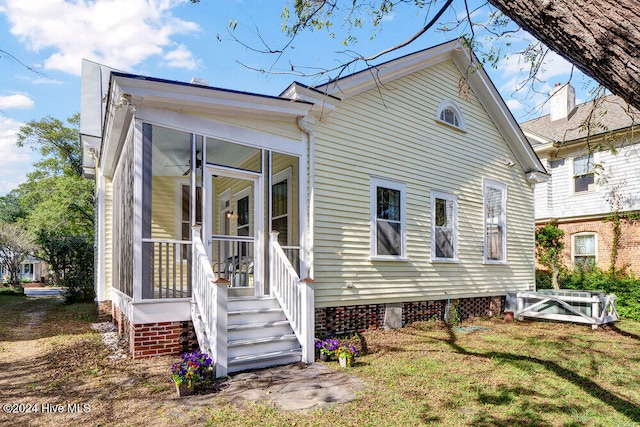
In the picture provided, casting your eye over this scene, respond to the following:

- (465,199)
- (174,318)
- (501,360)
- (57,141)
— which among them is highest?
(57,141)

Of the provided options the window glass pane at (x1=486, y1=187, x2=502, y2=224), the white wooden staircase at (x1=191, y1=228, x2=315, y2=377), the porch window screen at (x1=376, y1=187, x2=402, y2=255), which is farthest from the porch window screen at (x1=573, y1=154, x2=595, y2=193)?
the white wooden staircase at (x1=191, y1=228, x2=315, y2=377)

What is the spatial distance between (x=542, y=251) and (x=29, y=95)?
53.8 ft

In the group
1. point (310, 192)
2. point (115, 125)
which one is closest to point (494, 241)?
point (310, 192)

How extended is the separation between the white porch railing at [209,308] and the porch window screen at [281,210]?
2051mm

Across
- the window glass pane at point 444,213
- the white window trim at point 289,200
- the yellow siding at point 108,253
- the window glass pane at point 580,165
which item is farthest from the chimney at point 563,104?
the yellow siding at point 108,253

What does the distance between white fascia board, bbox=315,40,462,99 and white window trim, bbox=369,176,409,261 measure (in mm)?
1904

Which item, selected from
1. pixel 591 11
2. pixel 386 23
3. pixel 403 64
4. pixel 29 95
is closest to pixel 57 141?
pixel 29 95

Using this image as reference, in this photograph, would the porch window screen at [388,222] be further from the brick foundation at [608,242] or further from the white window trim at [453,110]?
the brick foundation at [608,242]

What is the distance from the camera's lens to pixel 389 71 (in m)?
8.92

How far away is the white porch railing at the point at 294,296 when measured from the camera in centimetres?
617

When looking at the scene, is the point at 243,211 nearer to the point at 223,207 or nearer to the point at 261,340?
the point at 223,207

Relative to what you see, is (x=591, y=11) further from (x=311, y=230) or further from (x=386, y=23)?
(x=311, y=230)

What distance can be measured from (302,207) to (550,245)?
478 inches

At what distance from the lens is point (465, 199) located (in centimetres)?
1073
